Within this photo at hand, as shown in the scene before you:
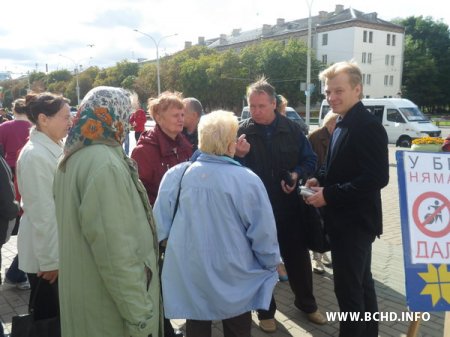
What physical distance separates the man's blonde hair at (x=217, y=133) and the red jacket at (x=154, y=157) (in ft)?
2.88

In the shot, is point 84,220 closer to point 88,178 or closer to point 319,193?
point 88,178

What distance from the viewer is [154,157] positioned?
10.5ft

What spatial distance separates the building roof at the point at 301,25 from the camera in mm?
56812

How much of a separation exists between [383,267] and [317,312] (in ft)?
5.33

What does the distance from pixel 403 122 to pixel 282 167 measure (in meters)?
15.4

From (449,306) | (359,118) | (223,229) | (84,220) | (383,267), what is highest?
(359,118)

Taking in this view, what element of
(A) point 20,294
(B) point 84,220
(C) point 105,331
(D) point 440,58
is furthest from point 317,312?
(D) point 440,58

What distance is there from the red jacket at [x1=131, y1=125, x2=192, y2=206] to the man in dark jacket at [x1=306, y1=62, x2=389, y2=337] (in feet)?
3.90

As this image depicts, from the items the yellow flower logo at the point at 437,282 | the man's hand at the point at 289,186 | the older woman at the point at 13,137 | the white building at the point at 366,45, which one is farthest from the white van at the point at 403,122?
the white building at the point at 366,45

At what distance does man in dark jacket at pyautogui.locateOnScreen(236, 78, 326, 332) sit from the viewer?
11.4 ft

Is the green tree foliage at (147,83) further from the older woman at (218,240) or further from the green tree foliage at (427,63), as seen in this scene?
the older woman at (218,240)

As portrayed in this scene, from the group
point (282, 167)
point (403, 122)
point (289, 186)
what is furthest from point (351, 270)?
point (403, 122)

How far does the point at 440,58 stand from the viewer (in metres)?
57.6

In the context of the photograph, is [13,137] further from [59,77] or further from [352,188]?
[59,77]
